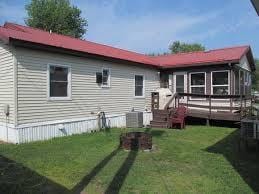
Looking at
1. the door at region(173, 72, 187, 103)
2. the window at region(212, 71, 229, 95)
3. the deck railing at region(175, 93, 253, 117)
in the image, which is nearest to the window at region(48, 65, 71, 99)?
the deck railing at region(175, 93, 253, 117)

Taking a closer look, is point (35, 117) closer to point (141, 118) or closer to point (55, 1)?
point (141, 118)

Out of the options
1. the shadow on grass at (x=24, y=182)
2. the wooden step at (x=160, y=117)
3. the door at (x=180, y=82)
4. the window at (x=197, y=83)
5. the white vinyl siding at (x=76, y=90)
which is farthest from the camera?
the door at (x=180, y=82)

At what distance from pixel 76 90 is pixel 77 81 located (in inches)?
14.4

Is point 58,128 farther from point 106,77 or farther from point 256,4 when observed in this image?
point 256,4

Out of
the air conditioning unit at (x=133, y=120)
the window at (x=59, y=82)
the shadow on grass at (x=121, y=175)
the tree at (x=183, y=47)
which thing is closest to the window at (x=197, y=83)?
the air conditioning unit at (x=133, y=120)

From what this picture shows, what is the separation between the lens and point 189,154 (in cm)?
794

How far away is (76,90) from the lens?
1181 centimetres

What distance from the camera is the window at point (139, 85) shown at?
51.7 feet

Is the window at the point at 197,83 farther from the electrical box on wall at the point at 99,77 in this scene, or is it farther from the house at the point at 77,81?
the electrical box on wall at the point at 99,77

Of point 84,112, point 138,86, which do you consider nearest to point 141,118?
point 138,86

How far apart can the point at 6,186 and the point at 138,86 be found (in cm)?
1107

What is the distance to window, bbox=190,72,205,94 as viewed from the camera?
53.3 feet

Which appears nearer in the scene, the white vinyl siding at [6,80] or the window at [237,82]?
the white vinyl siding at [6,80]

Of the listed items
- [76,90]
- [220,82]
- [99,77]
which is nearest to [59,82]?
[76,90]
